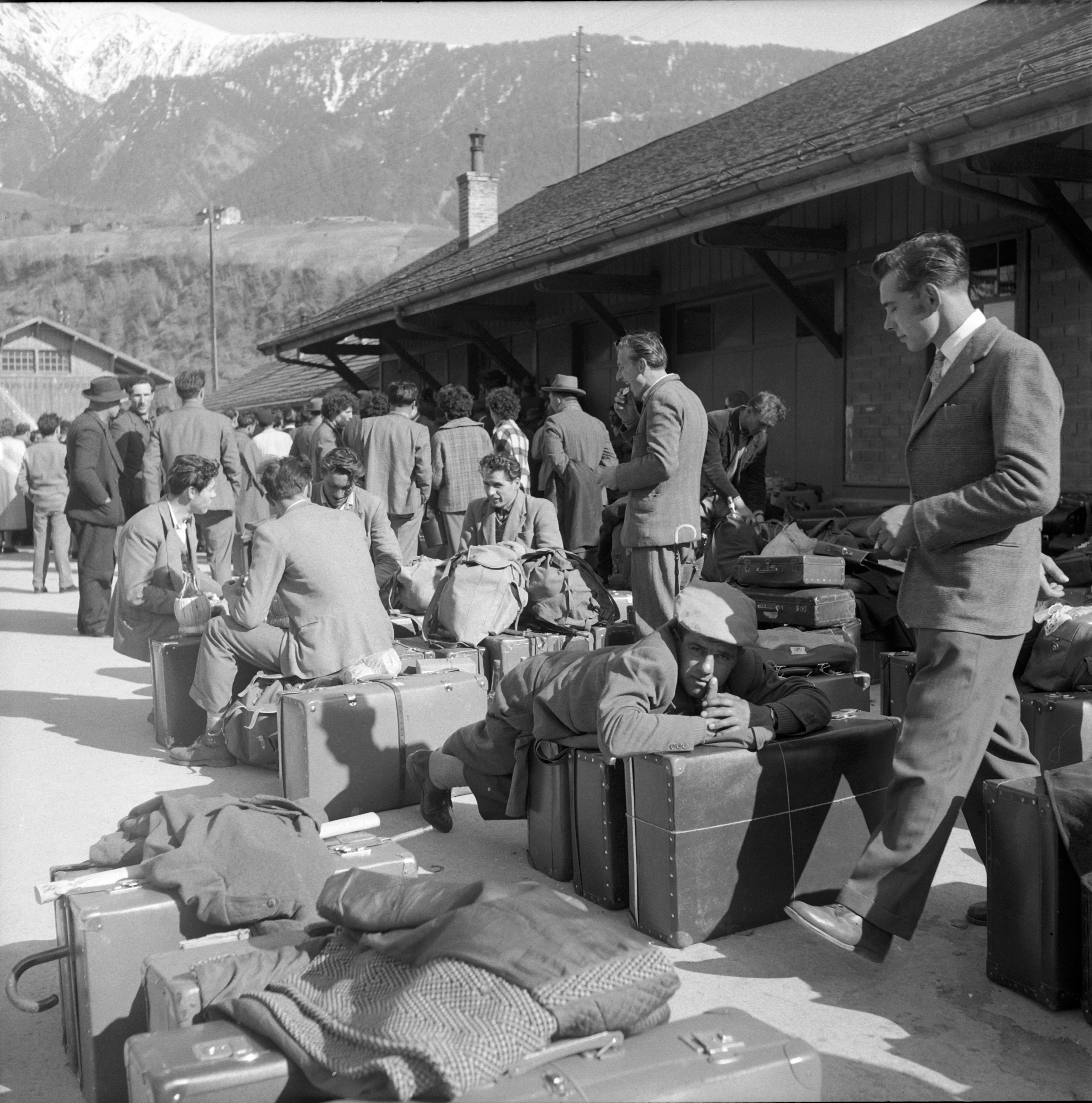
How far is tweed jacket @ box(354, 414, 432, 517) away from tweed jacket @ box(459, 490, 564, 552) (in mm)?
1979

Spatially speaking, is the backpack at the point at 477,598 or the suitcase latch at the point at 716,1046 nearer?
the suitcase latch at the point at 716,1046

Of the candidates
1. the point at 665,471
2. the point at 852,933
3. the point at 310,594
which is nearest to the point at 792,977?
the point at 852,933

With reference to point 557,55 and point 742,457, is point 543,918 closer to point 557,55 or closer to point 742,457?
point 742,457

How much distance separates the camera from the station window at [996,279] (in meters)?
8.87

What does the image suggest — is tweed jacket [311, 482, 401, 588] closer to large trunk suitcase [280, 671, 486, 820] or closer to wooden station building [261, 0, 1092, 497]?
large trunk suitcase [280, 671, 486, 820]

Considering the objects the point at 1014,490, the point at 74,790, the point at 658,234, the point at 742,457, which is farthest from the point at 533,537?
the point at 1014,490

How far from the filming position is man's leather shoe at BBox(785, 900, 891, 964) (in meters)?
3.38

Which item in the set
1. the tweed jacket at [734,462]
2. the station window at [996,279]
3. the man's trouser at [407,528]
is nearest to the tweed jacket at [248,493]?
the man's trouser at [407,528]

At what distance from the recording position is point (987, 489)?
3.31 m

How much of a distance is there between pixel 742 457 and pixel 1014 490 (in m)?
5.26

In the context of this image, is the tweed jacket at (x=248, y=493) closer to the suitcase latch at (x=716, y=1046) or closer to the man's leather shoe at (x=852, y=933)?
the man's leather shoe at (x=852, y=933)

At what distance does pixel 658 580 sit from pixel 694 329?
7.34 m

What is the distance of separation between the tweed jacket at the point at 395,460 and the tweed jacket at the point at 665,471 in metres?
3.74

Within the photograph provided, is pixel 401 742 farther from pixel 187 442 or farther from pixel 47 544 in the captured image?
pixel 47 544
